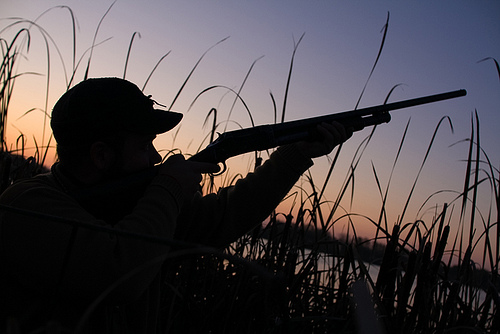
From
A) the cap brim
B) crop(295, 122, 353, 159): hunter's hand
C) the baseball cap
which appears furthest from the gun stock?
the baseball cap

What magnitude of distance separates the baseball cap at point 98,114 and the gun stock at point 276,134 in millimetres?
403

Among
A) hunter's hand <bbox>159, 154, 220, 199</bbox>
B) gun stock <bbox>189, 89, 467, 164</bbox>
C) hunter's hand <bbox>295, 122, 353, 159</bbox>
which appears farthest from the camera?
hunter's hand <bbox>295, 122, 353, 159</bbox>

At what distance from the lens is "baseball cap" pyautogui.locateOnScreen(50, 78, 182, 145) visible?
1.83m

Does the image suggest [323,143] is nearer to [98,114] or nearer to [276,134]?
[276,134]

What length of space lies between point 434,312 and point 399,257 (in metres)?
0.32

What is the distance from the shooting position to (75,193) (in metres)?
1.69

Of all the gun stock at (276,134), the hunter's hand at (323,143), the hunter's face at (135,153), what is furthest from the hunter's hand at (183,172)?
the hunter's hand at (323,143)

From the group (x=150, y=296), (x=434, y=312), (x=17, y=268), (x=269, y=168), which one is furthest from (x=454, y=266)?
(x=17, y=268)

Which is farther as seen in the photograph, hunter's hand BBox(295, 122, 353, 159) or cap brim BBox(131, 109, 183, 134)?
hunter's hand BBox(295, 122, 353, 159)

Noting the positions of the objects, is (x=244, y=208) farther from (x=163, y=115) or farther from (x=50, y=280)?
(x=50, y=280)

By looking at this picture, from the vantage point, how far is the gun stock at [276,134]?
2.29m

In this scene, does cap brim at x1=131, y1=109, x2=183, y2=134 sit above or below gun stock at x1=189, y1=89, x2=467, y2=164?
below

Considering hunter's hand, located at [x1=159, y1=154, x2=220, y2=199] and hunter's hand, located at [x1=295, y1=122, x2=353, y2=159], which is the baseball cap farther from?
hunter's hand, located at [x1=295, y1=122, x2=353, y2=159]

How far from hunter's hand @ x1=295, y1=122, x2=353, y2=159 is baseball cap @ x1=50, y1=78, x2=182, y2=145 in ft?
2.89
